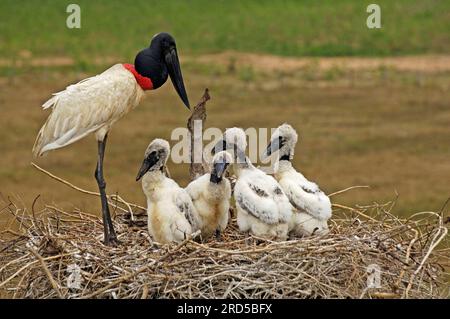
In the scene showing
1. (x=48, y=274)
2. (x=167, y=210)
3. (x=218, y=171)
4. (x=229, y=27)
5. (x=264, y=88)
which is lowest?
(x=264, y=88)

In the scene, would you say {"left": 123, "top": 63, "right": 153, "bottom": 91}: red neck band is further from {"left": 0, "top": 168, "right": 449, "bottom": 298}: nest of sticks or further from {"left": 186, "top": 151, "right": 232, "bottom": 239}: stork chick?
{"left": 0, "top": 168, "right": 449, "bottom": 298}: nest of sticks

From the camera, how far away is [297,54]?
116 ft

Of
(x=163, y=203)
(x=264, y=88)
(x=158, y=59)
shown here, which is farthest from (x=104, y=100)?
(x=264, y=88)

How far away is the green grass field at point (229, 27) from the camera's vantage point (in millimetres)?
35875

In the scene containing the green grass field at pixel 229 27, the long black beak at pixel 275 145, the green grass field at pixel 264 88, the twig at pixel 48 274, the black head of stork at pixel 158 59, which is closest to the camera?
the twig at pixel 48 274

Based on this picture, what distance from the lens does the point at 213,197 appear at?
8.66 m

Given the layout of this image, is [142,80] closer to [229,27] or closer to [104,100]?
[104,100]

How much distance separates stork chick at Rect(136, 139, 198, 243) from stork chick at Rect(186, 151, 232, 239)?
0.32 feet

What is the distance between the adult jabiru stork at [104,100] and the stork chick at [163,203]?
0.35m

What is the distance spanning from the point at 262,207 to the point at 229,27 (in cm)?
3130

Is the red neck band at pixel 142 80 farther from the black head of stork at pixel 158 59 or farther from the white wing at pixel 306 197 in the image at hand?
the white wing at pixel 306 197

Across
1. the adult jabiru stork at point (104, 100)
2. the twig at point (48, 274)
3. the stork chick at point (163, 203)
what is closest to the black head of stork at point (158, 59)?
the adult jabiru stork at point (104, 100)

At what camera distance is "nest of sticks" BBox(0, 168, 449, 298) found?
7.78 m

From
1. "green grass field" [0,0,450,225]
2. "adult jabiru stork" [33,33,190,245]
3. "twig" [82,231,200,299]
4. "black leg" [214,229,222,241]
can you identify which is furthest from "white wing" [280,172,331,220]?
"green grass field" [0,0,450,225]
